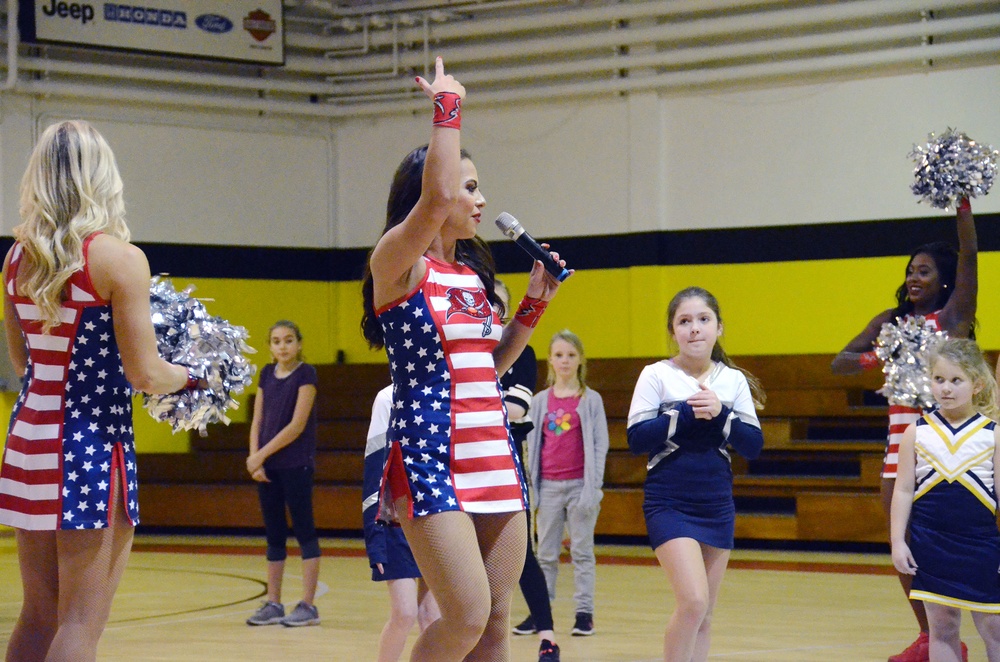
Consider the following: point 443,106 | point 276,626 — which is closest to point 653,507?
point 443,106

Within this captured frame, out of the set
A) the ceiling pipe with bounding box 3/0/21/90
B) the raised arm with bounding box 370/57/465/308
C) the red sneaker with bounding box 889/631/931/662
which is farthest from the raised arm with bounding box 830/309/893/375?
the ceiling pipe with bounding box 3/0/21/90

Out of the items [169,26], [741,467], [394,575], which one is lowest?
[741,467]

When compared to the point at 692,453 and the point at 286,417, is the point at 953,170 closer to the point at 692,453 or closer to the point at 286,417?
the point at 692,453

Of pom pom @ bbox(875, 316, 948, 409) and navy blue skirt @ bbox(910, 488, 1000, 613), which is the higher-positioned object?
pom pom @ bbox(875, 316, 948, 409)

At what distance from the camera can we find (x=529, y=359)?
17.0 feet

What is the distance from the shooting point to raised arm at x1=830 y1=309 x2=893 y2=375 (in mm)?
5191

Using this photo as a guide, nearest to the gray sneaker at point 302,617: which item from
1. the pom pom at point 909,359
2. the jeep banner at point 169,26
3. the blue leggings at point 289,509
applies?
the blue leggings at point 289,509

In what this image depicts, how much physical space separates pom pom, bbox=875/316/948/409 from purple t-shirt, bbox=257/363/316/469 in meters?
2.92

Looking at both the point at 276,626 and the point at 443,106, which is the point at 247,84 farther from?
the point at 443,106

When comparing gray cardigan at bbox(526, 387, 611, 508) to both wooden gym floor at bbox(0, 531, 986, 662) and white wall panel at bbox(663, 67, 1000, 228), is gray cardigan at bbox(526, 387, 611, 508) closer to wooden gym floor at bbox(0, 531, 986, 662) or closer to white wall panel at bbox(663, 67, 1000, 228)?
wooden gym floor at bbox(0, 531, 986, 662)

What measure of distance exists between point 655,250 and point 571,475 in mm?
4695

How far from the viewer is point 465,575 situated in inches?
109

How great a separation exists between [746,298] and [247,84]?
15.3 ft

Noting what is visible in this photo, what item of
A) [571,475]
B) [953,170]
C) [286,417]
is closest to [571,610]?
[571,475]
